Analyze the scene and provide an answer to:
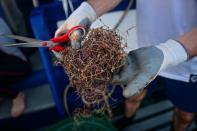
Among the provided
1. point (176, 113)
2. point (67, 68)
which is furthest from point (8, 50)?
point (176, 113)

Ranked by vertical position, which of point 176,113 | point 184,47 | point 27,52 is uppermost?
point 184,47

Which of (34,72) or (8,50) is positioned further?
(34,72)

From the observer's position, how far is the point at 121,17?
5.48 ft

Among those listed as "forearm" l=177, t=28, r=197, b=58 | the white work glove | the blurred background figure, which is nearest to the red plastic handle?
the white work glove

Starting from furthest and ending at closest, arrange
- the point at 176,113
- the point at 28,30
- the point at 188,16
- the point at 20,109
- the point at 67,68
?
1. the point at 28,30
2. the point at 20,109
3. the point at 176,113
4. the point at 188,16
5. the point at 67,68

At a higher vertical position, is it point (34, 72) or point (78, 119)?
point (34, 72)

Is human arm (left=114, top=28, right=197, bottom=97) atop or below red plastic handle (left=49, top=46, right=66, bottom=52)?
below

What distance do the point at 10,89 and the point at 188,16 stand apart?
1.25 metres

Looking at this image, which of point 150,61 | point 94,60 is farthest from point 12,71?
point 150,61

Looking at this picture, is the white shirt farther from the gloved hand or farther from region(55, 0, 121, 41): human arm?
the gloved hand

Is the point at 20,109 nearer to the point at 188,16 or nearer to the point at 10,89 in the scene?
the point at 10,89

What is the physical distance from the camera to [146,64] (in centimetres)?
105

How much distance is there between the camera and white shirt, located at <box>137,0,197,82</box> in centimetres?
126

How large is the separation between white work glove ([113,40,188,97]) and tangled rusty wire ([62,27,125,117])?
0.18ft
